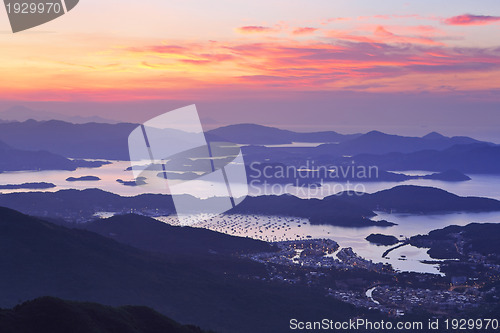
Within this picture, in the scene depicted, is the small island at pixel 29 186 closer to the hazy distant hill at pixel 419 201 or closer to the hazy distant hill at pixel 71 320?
the hazy distant hill at pixel 419 201

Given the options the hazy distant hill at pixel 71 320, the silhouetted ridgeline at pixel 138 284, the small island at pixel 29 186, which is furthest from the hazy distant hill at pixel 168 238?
the small island at pixel 29 186

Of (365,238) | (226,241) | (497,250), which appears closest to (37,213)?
(226,241)

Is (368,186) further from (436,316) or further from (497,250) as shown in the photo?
(436,316)

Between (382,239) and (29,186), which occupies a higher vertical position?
(382,239)

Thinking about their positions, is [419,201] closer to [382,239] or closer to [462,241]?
[462,241]

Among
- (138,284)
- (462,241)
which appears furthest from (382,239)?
(138,284)
